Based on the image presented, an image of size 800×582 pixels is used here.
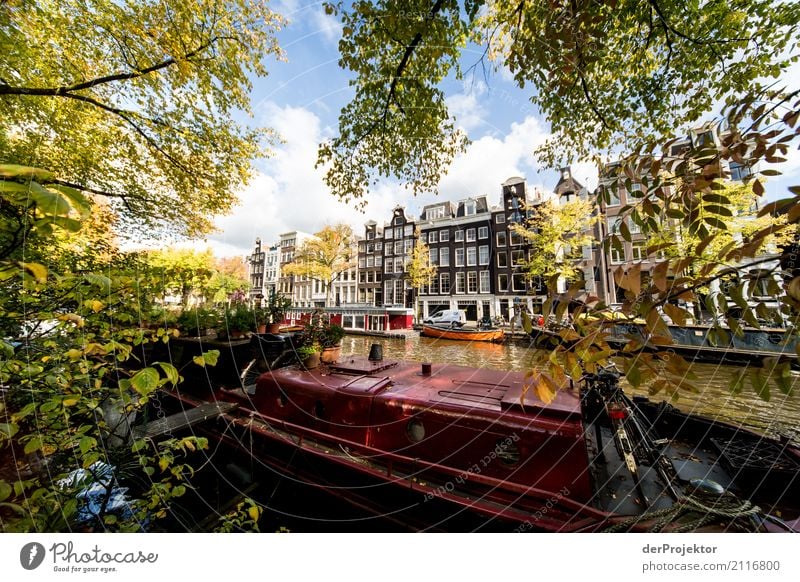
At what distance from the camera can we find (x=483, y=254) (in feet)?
70.8

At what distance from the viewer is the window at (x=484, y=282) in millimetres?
21516

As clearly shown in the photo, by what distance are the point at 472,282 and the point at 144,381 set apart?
72.0 feet

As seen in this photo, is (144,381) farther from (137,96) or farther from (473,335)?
(473,335)

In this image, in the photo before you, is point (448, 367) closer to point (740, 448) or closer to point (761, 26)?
point (740, 448)

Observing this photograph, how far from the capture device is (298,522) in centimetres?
315

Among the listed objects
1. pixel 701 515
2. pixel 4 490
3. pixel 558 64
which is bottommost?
pixel 701 515

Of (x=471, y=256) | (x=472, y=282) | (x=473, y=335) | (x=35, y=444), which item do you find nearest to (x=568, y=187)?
(x=471, y=256)

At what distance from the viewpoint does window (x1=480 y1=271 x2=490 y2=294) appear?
70.6ft

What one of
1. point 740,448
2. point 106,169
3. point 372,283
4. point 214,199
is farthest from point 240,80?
point 372,283

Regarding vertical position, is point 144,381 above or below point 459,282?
below

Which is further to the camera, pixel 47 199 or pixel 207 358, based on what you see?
pixel 207 358

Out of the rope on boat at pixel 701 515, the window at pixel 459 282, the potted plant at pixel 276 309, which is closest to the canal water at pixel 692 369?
the rope on boat at pixel 701 515

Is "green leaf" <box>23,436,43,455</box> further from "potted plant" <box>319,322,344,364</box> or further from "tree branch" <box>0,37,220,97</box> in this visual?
"tree branch" <box>0,37,220,97</box>

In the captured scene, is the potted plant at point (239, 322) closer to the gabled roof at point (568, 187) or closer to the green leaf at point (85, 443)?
the green leaf at point (85, 443)
